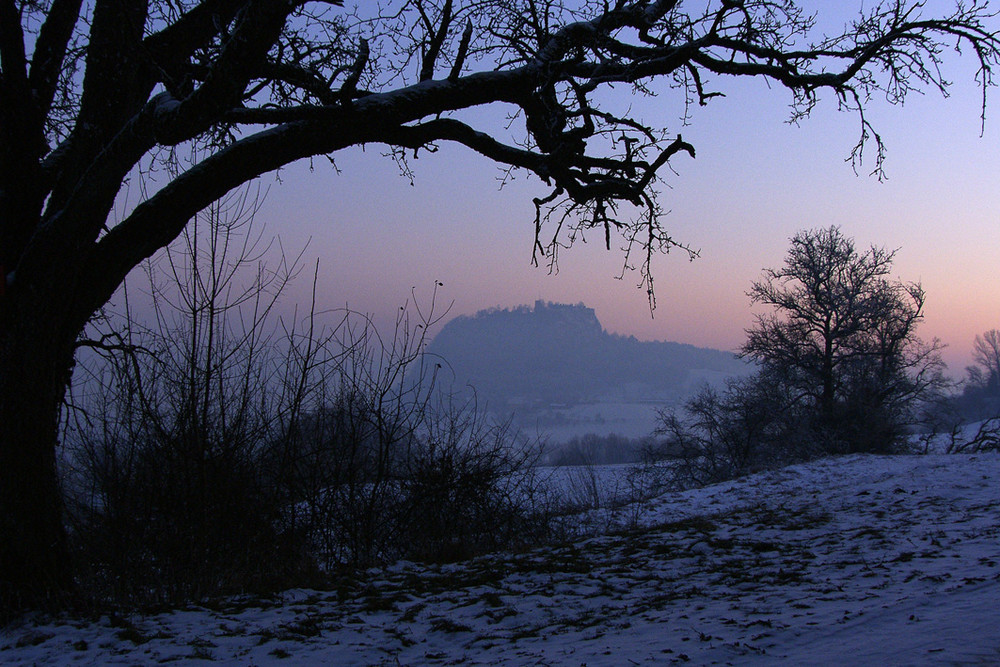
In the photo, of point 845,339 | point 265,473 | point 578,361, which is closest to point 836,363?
point 845,339

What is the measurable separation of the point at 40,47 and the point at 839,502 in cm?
890

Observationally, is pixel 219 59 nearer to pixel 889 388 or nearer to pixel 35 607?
pixel 35 607

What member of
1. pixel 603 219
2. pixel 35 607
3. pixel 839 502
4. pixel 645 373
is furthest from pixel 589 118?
pixel 645 373

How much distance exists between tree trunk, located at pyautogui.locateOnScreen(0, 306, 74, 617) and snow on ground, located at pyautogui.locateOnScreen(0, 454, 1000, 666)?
0.30 meters

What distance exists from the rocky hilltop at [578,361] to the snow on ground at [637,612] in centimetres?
10958

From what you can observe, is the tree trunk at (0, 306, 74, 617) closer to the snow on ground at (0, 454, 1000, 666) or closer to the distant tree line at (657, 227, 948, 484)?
the snow on ground at (0, 454, 1000, 666)

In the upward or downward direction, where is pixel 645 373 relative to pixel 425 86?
upward

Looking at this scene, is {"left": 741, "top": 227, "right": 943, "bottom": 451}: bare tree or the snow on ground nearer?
the snow on ground

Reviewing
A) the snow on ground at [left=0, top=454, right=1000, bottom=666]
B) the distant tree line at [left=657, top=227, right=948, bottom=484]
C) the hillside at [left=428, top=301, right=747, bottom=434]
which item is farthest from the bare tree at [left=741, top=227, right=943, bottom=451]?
the hillside at [left=428, top=301, right=747, bottom=434]

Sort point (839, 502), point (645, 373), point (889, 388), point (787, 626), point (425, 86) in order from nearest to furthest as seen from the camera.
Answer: point (787, 626) → point (425, 86) → point (839, 502) → point (889, 388) → point (645, 373)

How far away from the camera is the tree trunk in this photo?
336 cm

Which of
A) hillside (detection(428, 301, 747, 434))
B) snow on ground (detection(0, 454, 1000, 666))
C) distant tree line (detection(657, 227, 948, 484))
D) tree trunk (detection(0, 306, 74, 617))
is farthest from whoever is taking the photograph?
hillside (detection(428, 301, 747, 434))

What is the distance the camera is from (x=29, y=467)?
11.2 ft

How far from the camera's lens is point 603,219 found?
562 centimetres
